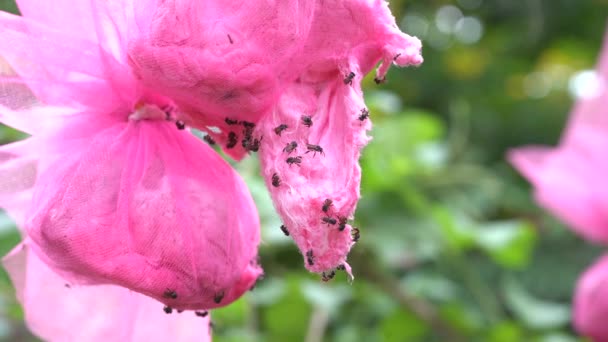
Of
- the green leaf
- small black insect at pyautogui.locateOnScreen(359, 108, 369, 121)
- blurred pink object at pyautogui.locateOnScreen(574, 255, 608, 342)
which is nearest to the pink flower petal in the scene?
small black insect at pyautogui.locateOnScreen(359, 108, 369, 121)

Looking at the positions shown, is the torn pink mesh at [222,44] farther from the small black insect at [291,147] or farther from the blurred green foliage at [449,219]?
the blurred green foliage at [449,219]

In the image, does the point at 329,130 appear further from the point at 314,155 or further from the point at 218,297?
the point at 218,297

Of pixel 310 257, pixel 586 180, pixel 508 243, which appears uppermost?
pixel 586 180

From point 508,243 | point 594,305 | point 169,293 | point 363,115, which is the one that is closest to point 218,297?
point 169,293

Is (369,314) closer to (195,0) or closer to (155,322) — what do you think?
(155,322)

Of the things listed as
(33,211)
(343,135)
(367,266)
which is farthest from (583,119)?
(33,211)

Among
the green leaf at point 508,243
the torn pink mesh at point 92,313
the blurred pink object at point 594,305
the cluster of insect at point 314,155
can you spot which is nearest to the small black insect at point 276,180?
the cluster of insect at point 314,155
